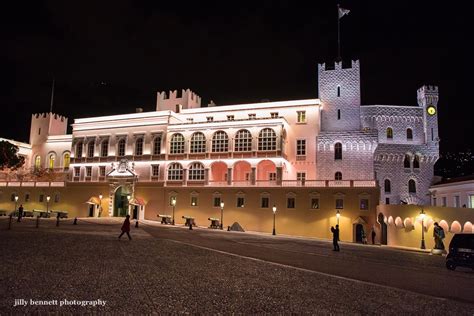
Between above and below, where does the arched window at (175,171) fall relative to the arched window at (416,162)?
below

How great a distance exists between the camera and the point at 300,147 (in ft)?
160

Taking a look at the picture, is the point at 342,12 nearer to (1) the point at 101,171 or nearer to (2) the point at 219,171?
(2) the point at 219,171

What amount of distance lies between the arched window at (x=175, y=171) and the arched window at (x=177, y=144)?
1.56m

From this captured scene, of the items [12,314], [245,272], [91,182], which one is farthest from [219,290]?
[91,182]

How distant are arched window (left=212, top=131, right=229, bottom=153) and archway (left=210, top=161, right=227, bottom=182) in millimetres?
2323

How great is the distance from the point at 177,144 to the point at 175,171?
3325 mm

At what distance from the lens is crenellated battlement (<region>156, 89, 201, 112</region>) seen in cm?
5617

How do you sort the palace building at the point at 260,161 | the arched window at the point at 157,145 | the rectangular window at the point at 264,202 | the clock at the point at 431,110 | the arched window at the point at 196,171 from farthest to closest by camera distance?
the clock at the point at 431,110 → the arched window at the point at 157,145 → the arched window at the point at 196,171 → the rectangular window at the point at 264,202 → the palace building at the point at 260,161

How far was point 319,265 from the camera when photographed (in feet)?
58.6

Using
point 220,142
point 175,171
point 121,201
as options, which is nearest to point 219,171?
point 220,142

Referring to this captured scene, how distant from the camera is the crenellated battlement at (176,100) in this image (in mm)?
56169

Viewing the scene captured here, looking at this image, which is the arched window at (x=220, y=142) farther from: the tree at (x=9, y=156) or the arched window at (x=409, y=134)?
the tree at (x=9, y=156)

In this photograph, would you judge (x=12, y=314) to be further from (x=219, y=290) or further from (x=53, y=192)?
(x=53, y=192)

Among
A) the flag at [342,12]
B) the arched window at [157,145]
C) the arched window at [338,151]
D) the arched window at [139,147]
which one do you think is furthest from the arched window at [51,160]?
the flag at [342,12]
